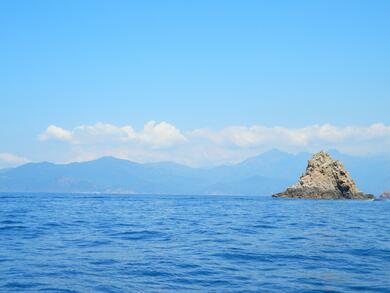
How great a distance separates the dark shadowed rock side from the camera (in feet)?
496

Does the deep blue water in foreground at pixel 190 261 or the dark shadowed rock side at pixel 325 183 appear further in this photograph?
the dark shadowed rock side at pixel 325 183

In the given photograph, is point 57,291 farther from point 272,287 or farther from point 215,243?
point 215,243

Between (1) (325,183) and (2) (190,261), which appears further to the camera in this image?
(1) (325,183)

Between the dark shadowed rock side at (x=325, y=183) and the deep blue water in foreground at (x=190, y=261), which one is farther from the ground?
the dark shadowed rock side at (x=325, y=183)

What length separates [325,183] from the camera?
15288 centimetres

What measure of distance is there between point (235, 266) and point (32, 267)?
911cm

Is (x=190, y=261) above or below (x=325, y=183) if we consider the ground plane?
below

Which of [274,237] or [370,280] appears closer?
[370,280]

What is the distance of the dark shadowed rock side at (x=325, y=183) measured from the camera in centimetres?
15125

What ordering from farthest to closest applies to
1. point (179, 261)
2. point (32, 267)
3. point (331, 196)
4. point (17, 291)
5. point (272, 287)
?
point (331, 196), point (179, 261), point (32, 267), point (272, 287), point (17, 291)

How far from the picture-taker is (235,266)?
22.0 m

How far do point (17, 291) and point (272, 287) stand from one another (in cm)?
923

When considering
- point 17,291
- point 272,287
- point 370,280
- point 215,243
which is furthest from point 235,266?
point 17,291

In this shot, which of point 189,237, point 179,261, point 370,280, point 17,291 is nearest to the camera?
point 17,291
